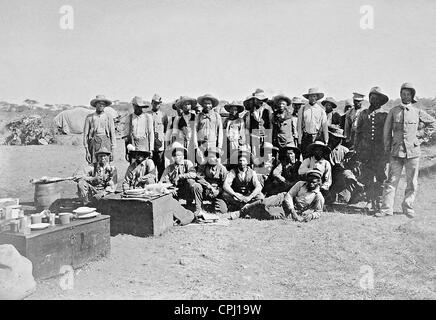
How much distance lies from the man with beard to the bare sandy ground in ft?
6.75

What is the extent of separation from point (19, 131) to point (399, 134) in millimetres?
18049

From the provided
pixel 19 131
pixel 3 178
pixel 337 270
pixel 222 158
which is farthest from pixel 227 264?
pixel 19 131

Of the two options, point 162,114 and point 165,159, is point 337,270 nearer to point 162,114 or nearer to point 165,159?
point 165,159

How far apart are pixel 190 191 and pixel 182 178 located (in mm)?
318

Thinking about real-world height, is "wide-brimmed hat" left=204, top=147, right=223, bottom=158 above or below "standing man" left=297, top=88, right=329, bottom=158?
below

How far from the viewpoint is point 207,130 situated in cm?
849

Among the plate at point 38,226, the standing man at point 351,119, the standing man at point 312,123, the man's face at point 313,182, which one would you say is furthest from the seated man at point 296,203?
the plate at point 38,226

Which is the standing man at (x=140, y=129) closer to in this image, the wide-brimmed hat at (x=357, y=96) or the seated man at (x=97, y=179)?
the seated man at (x=97, y=179)

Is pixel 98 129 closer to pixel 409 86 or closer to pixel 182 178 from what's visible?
pixel 182 178

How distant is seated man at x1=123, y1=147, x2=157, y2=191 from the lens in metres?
7.71

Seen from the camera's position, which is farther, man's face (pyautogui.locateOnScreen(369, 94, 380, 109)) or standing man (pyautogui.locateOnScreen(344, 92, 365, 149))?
standing man (pyautogui.locateOnScreen(344, 92, 365, 149))

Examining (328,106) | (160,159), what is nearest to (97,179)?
(160,159)

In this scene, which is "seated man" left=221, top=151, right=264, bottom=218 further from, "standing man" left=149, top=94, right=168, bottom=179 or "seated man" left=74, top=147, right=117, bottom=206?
"seated man" left=74, top=147, right=117, bottom=206

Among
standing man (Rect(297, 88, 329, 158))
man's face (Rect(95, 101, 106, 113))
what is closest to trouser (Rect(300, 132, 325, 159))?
standing man (Rect(297, 88, 329, 158))
